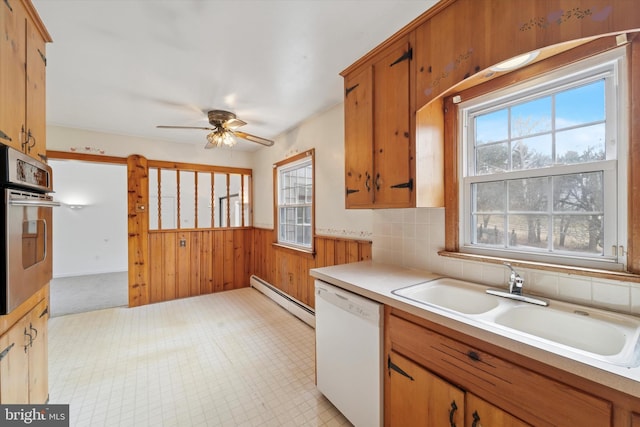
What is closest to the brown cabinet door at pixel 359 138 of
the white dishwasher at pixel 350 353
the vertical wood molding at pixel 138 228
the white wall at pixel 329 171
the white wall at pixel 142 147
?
the white wall at pixel 329 171

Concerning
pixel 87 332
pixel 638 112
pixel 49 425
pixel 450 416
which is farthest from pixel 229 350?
pixel 638 112

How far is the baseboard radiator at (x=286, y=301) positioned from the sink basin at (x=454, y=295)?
174 centimetres

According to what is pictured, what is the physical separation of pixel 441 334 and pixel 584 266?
781 mm

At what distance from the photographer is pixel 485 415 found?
997 mm

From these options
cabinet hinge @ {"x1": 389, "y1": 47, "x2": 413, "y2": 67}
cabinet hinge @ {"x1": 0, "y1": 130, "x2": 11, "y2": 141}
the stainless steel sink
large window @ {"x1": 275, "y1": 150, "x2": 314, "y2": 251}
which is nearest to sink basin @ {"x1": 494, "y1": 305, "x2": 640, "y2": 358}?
the stainless steel sink

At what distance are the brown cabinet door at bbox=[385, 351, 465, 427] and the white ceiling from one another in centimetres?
193

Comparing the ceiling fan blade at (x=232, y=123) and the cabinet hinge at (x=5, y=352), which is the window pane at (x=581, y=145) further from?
the cabinet hinge at (x=5, y=352)

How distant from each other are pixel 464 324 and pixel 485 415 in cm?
35

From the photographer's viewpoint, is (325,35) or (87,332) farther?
(87,332)

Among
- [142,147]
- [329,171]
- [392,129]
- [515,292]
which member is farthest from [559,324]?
[142,147]

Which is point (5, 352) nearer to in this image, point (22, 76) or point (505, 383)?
point (22, 76)

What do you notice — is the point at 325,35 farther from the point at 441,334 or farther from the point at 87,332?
the point at 87,332

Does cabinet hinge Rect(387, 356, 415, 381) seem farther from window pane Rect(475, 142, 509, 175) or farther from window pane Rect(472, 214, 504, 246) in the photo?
window pane Rect(475, 142, 509, 175)

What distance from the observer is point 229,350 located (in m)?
2.54
